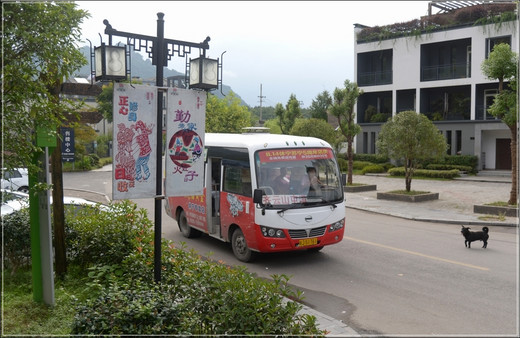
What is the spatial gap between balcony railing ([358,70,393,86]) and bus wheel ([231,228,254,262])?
1244 inches

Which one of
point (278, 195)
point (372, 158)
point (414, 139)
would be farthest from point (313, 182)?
point (372, 158)

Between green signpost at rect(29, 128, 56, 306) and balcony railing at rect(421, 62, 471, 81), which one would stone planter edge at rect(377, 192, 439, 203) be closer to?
balcony railing at rect(421, 62, 471, 81)

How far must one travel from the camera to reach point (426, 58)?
3766cm

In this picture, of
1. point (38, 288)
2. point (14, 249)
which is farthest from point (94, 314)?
point (14, 249)

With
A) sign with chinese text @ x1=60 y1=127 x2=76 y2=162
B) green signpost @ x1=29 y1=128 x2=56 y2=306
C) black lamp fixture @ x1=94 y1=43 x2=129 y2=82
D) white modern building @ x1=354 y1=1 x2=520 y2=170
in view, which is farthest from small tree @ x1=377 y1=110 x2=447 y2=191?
green signpost @ x1=29 y1=128 x2=56 y2=306

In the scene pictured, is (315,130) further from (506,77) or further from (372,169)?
(506,77)

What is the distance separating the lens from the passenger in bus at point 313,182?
10344 millimetres

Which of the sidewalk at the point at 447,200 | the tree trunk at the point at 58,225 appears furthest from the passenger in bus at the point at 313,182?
the sidewalk at the point at 447,200

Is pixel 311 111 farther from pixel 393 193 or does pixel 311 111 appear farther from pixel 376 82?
pixel 393 193

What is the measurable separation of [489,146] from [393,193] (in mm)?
16654

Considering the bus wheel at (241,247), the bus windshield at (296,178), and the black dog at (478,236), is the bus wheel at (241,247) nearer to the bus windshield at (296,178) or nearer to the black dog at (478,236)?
the bus windshield at (296,178)

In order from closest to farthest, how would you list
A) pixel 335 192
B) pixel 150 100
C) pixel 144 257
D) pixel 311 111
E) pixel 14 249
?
pixel 150 100 < pixel 144 257 < pixel 14 249 < pixel 335 192 < pixel 311 111

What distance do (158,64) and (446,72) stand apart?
34.3 meters

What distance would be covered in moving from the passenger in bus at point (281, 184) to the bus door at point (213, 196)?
1.93 meters
